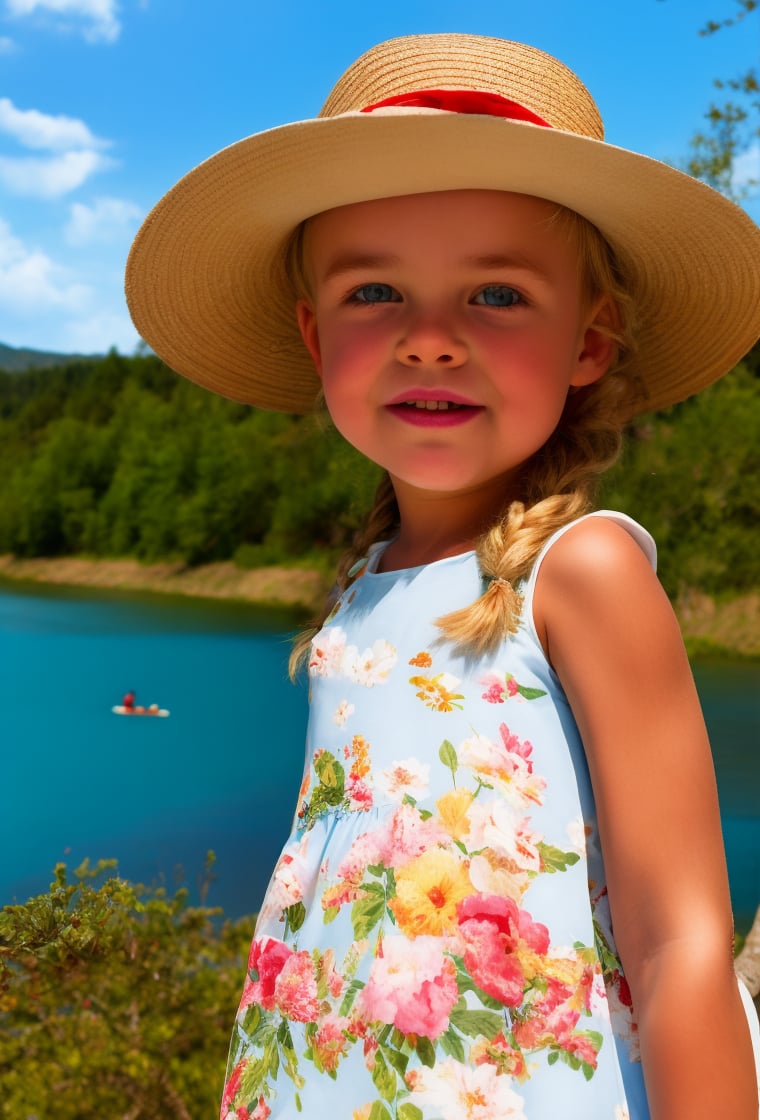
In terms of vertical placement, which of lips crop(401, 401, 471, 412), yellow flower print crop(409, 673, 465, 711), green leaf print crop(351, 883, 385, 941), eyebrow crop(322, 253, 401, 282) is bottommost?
green leaf print crop(351, 883, 385, 941)

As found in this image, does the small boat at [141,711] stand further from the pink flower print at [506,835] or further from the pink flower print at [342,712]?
the pink flower print at [506,835]

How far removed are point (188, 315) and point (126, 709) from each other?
8.72 meters

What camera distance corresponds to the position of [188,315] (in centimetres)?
143

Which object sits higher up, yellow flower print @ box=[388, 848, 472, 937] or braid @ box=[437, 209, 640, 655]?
braid @ box=[437, 209, 640, 655]

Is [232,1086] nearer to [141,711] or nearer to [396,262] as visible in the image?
[396,262]

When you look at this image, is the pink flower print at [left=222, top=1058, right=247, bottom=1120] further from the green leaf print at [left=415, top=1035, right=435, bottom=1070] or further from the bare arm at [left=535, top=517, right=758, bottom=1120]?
the bare arm at [left=535, top=517, right=758, bottom=1120]

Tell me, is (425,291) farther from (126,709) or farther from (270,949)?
(126,709)

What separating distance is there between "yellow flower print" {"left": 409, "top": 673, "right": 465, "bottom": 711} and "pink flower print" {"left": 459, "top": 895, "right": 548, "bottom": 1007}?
178 mm

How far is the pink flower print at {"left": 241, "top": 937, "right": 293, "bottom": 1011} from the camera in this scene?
3.58ft

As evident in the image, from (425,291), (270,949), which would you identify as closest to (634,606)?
(425,291)

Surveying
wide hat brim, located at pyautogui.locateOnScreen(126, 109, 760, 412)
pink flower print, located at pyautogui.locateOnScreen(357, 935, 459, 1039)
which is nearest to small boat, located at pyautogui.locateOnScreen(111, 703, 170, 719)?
wide hat brim, located at pyautogui.locateOnScreen(126, 109, 760, 412)

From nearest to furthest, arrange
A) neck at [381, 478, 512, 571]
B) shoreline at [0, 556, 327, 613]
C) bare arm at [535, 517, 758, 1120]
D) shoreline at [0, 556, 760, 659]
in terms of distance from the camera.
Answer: bare arm at [535, 517, 758, 1120], neck at [381, 478, 512, 571], shoreline at [0, 556, 760, 659], shoreline at [0, 556, 327, 613]

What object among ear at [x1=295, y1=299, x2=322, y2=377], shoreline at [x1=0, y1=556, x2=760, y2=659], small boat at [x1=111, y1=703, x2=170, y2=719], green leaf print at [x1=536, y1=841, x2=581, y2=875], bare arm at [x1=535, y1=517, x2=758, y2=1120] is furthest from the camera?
shoreline at [x1=0, y1=556, x2=760, y2=659]

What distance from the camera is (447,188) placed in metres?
1.04
